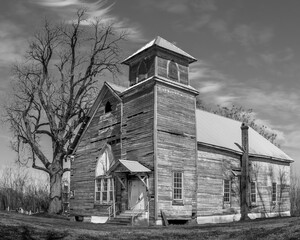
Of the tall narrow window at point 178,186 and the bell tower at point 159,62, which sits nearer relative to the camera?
the tall narrow window at point 178,186

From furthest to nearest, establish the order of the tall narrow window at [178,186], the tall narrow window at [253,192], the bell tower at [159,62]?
1. the tall narrow window at [253,192]
2. the bell tower at [159,62]
3. the tall narrow window at [178,186]

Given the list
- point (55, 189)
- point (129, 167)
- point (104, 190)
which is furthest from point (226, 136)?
point (55, 189)

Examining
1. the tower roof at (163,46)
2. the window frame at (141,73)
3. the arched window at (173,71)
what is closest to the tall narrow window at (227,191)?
the arched window at (173,71)

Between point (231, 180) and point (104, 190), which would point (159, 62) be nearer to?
point (104, 190)

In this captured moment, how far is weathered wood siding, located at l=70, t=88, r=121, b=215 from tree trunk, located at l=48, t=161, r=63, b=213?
360 centimetres

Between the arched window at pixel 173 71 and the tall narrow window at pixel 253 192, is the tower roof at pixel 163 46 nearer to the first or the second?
the arched window at pixel 173 71

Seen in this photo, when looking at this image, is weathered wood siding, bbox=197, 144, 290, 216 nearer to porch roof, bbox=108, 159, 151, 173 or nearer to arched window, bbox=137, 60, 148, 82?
porch roof, bbox=108, 159, 151, 173

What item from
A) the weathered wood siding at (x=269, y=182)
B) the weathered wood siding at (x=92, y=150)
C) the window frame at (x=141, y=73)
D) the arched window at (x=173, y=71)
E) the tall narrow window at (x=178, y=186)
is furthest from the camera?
the weathered wood siding at (x=269, y=182)

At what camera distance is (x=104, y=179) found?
28125mm

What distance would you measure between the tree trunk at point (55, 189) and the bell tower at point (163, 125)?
11.1 meters

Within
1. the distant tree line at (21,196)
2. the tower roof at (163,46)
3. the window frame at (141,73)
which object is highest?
the tower roof at (163,46)

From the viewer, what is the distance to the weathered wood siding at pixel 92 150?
91.3 feet

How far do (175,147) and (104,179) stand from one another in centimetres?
666

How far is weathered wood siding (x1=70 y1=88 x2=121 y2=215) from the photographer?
2783 cm
